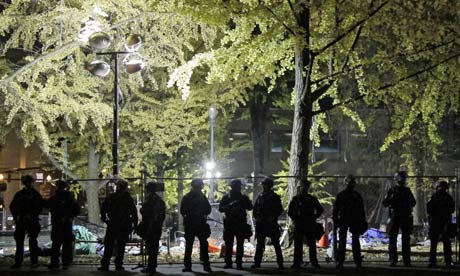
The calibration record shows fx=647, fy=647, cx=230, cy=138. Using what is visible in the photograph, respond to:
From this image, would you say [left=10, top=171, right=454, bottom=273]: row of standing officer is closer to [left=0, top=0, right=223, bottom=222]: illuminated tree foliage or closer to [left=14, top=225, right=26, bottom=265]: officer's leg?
[left=14, top=225, right=26, bottom=265]: officer's leg

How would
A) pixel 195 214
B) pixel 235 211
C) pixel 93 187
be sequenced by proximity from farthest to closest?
pixel 93 187 < pixel 235 211 < pixel 195 214

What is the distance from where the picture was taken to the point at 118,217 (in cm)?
1309

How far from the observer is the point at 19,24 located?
748 inches

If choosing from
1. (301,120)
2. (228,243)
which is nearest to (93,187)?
(301,120)

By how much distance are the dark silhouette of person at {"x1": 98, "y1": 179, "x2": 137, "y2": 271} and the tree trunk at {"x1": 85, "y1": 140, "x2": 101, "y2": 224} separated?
12524 mm

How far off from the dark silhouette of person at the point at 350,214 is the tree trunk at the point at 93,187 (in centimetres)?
1423

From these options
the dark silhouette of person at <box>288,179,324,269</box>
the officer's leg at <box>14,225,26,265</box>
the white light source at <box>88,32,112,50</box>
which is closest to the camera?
the dark silhouette of person at <box>288,179,324,269</box>

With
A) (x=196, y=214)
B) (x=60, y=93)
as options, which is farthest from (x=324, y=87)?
(x=60, y=93)

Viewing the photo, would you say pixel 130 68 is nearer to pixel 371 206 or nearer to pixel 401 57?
pixel 401 57

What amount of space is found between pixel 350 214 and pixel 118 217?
15.6 ft

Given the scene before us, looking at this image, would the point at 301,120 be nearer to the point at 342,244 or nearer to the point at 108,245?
the point at 342,244

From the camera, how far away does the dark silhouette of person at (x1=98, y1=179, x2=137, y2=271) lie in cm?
1304

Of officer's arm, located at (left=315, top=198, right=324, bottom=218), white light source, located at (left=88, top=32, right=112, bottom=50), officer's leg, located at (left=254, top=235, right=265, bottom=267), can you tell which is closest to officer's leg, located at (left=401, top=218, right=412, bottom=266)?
officer's arm, located at (left=315, top=198, right=324, bottom=218)

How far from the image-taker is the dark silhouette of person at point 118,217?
13.0 metres
